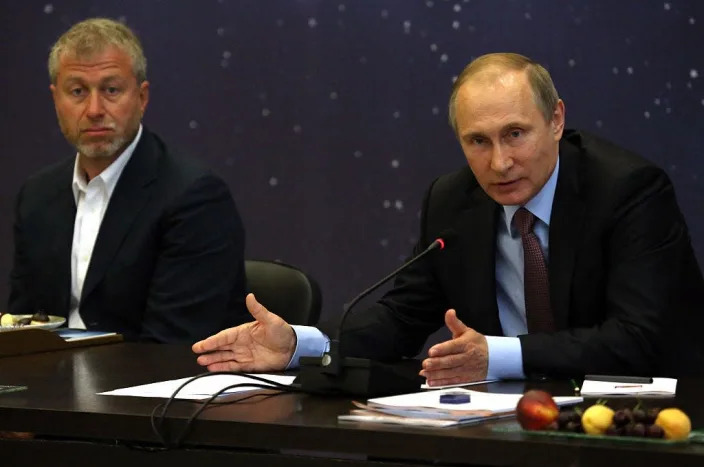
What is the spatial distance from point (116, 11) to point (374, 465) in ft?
11.4

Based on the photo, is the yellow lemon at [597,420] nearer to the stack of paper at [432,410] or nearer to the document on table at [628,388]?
the stack of paper at [432,410]

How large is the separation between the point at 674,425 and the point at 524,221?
121 centimetres

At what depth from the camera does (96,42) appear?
3.65 metres

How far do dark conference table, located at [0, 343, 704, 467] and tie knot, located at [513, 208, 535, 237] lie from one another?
1.86 ft

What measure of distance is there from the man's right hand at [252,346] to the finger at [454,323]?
1.18 feet

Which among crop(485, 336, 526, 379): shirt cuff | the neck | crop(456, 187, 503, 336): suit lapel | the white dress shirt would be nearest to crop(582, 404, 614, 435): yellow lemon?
crop(485, 336, 526, 379): shirt cuff

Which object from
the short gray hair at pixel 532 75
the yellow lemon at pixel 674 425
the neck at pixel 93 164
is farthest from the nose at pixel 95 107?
the yellow lemon at pixel 674 425

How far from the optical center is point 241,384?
2117 mm

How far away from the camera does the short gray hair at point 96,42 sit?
3.65m

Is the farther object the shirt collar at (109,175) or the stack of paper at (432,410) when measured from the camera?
the shirt collar at (109,175)

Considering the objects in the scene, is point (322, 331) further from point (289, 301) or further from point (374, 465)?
point (374, 465)

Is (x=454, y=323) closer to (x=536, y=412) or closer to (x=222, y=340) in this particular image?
(x=222, y=340)

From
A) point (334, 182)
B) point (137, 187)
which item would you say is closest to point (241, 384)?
point (137, 187)

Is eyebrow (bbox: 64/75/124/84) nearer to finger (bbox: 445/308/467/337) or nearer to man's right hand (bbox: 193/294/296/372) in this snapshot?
man's right hand (bbox: 193/294/296/372)
